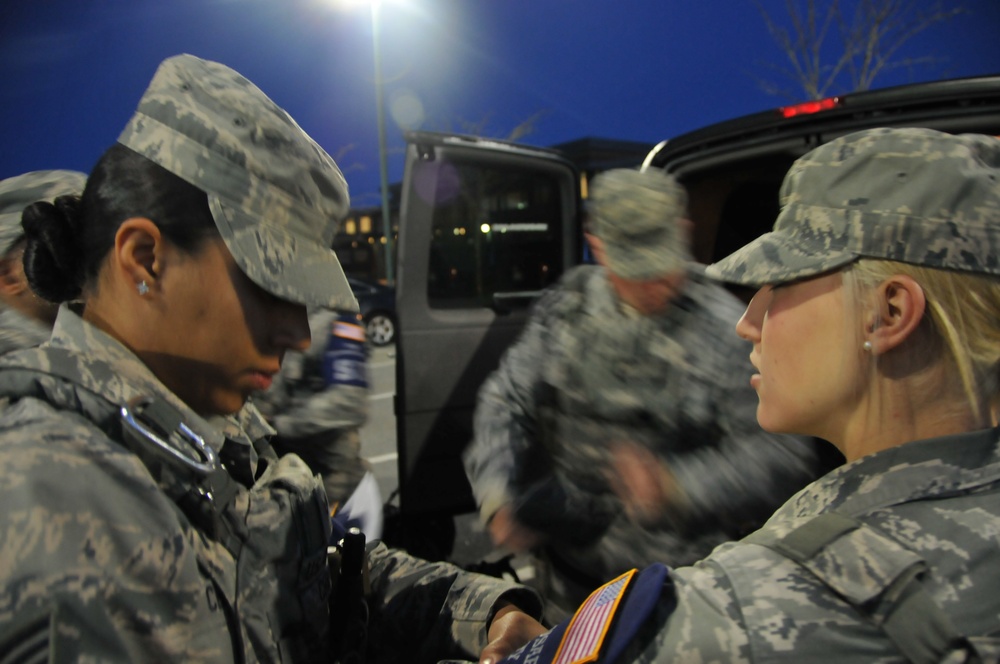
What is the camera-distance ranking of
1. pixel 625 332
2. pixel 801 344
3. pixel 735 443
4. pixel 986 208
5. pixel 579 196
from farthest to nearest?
1. pixel 579 196
2. pixel 625 332
3. pixel 735 443
4. pixel 801 344
5. pixel 986 208

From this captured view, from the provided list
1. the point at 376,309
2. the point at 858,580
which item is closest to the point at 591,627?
the point at 858,580

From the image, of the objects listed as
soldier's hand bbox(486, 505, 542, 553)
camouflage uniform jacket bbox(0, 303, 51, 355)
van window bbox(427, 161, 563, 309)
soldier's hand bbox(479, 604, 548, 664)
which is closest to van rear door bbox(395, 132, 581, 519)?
van window bbox(427, 161, 563, 309)

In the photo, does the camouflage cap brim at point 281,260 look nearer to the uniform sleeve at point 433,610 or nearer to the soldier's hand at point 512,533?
the uniform sleeve at point 433,610

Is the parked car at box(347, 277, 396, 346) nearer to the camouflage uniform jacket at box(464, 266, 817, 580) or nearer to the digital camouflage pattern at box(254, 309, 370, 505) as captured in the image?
the digital camouflage pattern at box(254, 309, 370, 505)

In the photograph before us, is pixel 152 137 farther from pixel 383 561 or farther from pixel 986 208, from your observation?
pixel 986 208

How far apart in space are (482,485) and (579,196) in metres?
1.96

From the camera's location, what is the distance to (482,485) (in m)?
2.09

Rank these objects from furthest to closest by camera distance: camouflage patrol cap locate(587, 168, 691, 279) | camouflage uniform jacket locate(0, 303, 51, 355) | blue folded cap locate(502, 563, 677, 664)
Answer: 1. camouflage patrol cap locate(587, 168, 691, 279)
2. camouflage uniform jacket locate(0, 303, 51, 355)
3. blue folded cap locate(502, 563, 677, 664)

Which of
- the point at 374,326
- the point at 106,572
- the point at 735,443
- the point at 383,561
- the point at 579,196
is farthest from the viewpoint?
the point at 374,326

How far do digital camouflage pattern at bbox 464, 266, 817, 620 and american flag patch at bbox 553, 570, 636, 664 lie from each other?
926mm

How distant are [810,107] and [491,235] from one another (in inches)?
60.8

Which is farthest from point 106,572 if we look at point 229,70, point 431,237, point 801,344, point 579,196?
point 579,196

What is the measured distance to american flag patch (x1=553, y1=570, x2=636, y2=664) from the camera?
838 millimetres

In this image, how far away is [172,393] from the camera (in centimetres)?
99
